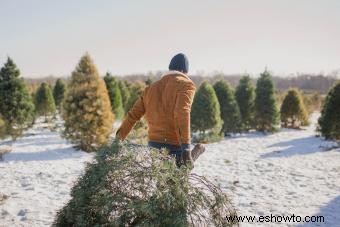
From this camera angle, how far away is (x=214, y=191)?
3.95 m

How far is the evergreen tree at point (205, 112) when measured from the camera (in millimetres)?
20703

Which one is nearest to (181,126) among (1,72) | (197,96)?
(197,96)

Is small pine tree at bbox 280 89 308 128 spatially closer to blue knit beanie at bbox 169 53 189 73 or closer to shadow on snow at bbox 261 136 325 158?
shadow on snow at bbox 261 136 325 158

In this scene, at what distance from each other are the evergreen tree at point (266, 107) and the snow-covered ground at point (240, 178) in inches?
247

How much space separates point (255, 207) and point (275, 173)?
4.32 metres

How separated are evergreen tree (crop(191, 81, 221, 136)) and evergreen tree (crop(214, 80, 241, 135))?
2792 mm

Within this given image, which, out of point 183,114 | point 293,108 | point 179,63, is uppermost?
point 179,63

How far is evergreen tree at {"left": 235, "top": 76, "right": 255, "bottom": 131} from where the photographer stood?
25.7m

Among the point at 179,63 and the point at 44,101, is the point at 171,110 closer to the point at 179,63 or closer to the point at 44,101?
the point at 179,63

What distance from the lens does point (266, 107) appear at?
2528 cm

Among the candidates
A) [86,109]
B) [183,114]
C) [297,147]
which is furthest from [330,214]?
[297,147]

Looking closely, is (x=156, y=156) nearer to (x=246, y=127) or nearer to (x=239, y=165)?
(x=239, y=165)

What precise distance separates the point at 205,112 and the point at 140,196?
1715 cm

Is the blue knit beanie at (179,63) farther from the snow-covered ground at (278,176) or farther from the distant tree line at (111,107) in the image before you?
the distant tree line at (111,107)
